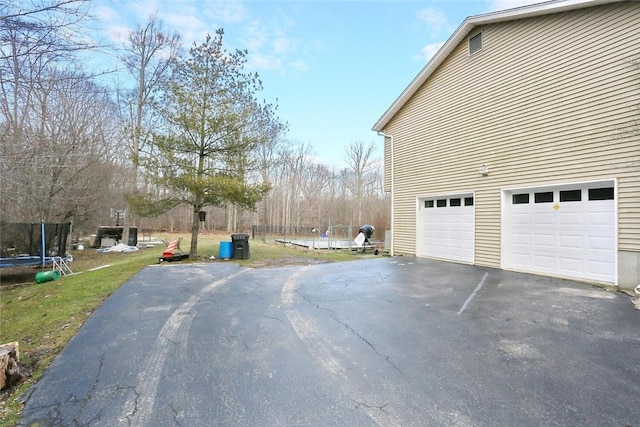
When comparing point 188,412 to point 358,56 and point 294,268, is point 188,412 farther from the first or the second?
point 358,56

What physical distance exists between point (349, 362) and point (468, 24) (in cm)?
1023

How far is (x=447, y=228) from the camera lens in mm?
10125

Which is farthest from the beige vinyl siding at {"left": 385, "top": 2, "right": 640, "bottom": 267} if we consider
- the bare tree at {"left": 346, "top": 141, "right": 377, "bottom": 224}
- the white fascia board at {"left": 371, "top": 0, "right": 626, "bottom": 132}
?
the bare tree at {"left": 346, "top": 141, "right": 377, "bottom": 224}

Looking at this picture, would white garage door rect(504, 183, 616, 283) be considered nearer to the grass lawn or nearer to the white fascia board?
the white fascia board

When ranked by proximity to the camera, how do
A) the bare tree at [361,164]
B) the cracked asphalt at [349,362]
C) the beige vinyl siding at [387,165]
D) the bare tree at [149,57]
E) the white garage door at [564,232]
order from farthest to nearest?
the bare tree at [361,164] → the bare tree at [149,57] → the beige vinyl siding at [387,165] → the white garage door at [564,232] → the cracked asphalt at [349,362]

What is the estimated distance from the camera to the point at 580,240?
6.94 meters

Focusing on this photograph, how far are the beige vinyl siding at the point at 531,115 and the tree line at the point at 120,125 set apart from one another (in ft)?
19.6

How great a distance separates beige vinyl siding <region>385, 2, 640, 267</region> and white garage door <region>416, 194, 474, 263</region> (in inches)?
12.8

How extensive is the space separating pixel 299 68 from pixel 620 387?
14.9 m

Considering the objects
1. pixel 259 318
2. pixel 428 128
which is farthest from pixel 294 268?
pixel 428 128

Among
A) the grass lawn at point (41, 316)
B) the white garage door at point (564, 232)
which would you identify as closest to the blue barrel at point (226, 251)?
the grass lawn at point (41, 316)

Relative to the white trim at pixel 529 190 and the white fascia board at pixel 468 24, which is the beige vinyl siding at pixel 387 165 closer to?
the white fascia board at pixel 468 24

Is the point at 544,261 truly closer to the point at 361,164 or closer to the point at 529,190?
the point at 529,190

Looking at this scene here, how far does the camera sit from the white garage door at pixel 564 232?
21.5 ft
